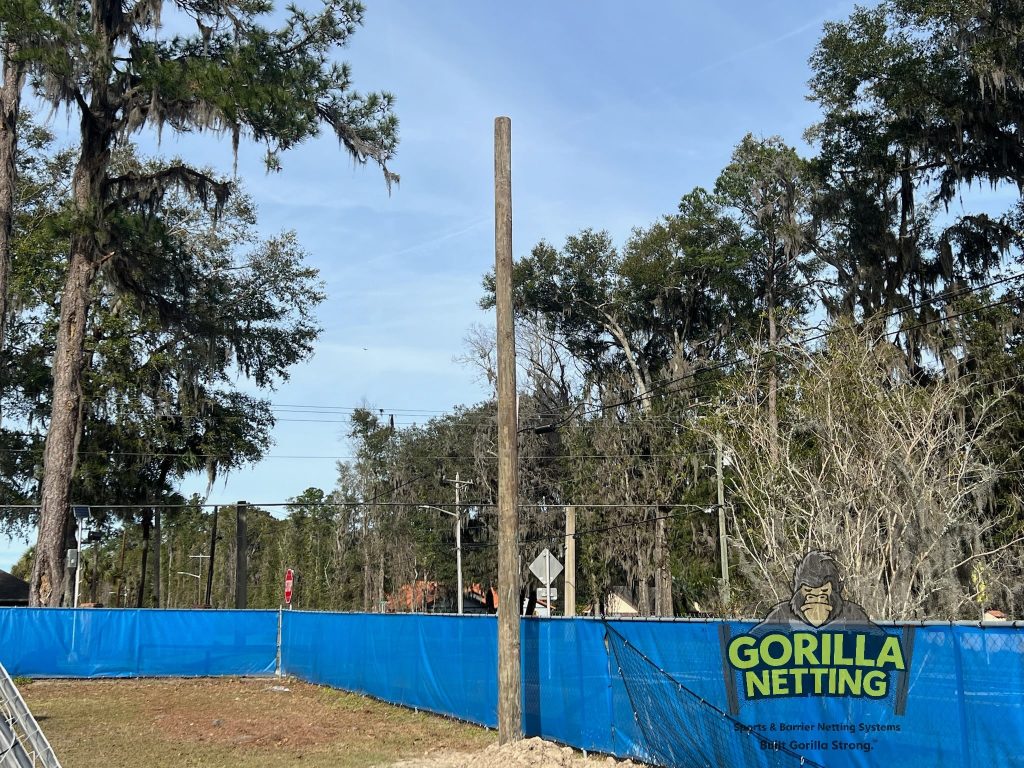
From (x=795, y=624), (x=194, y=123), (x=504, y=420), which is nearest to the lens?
(x=795, y=624)

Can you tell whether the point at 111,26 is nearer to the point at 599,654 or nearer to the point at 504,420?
the point at 504,420

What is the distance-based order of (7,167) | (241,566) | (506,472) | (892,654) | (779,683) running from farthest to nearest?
(241,566), (7,167), (506,472), (779,683), (892,654)

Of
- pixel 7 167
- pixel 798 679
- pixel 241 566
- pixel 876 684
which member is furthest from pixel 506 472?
pixel 241 566

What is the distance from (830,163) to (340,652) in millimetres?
20527

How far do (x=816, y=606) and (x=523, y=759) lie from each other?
11.0ft

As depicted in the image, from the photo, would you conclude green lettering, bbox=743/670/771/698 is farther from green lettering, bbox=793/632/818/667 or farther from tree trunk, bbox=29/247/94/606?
tree trunk, bbox=29/247/94/606

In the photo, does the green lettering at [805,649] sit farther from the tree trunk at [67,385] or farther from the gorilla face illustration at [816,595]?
the tree trunk at [67,385]

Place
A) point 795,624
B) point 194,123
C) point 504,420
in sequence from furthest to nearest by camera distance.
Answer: point 194,123
point 504,420
point 795,624

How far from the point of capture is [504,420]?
1184cm

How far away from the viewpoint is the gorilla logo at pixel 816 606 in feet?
28.5

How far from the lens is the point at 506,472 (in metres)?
11.7

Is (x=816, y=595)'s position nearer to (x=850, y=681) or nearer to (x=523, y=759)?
(x=850, y=681)

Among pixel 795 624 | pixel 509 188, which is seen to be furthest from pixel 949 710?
pixel 509 188

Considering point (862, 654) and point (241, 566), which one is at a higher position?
point (241, 566)
